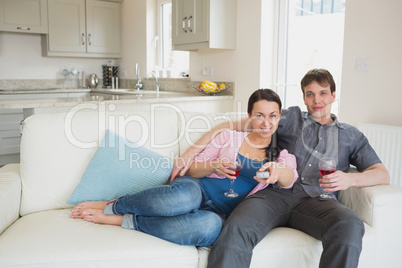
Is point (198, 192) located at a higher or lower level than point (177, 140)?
lower

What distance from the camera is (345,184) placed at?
165 centimetres

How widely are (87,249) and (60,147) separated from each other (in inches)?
26.8

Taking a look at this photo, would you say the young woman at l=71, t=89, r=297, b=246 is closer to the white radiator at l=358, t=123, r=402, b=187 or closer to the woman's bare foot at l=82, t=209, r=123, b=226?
the woman's bare foot at l=82, t=209, r=123, b=226

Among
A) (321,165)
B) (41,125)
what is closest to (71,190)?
(41,125)

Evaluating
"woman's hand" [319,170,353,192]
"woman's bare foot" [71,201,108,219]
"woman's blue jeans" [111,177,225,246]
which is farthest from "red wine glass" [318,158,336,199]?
"woman's bare foot" [71,201,108,219]

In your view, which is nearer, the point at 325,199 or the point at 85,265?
the point at 85,265

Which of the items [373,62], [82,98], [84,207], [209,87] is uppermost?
[373,62]

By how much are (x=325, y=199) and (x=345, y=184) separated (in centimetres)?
13

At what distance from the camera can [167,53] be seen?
5.37m

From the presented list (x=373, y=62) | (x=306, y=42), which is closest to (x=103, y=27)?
(x=306, y=42)

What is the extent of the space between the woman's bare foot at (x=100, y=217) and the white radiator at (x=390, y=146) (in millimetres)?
1876

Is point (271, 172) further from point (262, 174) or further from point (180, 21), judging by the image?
point (180, 21)

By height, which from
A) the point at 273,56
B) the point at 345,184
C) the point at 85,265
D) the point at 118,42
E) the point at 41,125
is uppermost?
the point at 118,42

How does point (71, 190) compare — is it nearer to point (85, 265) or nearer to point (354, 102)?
point (85, 265)
